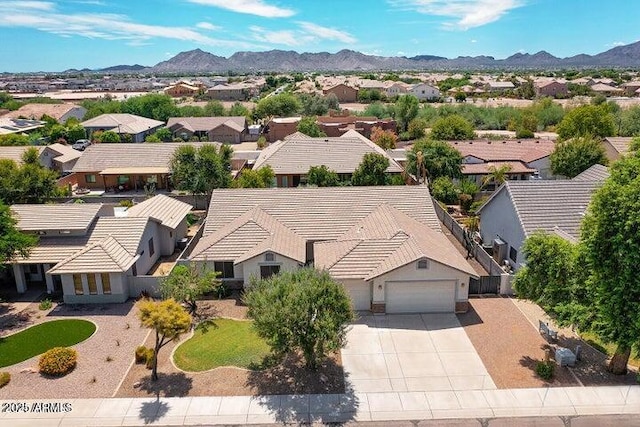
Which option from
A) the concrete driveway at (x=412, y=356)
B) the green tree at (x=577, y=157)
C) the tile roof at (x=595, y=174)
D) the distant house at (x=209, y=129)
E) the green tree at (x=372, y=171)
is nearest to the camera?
the concrete driveway at (x=412, y=356)

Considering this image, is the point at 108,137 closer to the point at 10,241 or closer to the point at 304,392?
the point at 10,241

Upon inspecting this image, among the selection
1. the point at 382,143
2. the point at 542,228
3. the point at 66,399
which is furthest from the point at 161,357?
the point at 382,143

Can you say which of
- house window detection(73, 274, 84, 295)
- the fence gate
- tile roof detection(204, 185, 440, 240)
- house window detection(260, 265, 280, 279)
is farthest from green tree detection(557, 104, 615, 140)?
house window detection(73, 274, 84, 295)

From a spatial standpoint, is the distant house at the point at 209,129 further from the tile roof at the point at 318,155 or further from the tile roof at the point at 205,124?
the tile roof at the point at 318,155

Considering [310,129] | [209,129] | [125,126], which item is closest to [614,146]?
[310,129]

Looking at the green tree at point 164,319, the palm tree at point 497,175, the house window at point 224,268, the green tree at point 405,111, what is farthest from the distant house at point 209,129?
the green tree at point 164,319

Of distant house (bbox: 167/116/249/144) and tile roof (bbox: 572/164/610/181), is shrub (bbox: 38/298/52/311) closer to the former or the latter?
tile roof (bbox: 572/164/610/181)

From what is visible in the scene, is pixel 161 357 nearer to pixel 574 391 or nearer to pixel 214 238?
pixel 214 238
